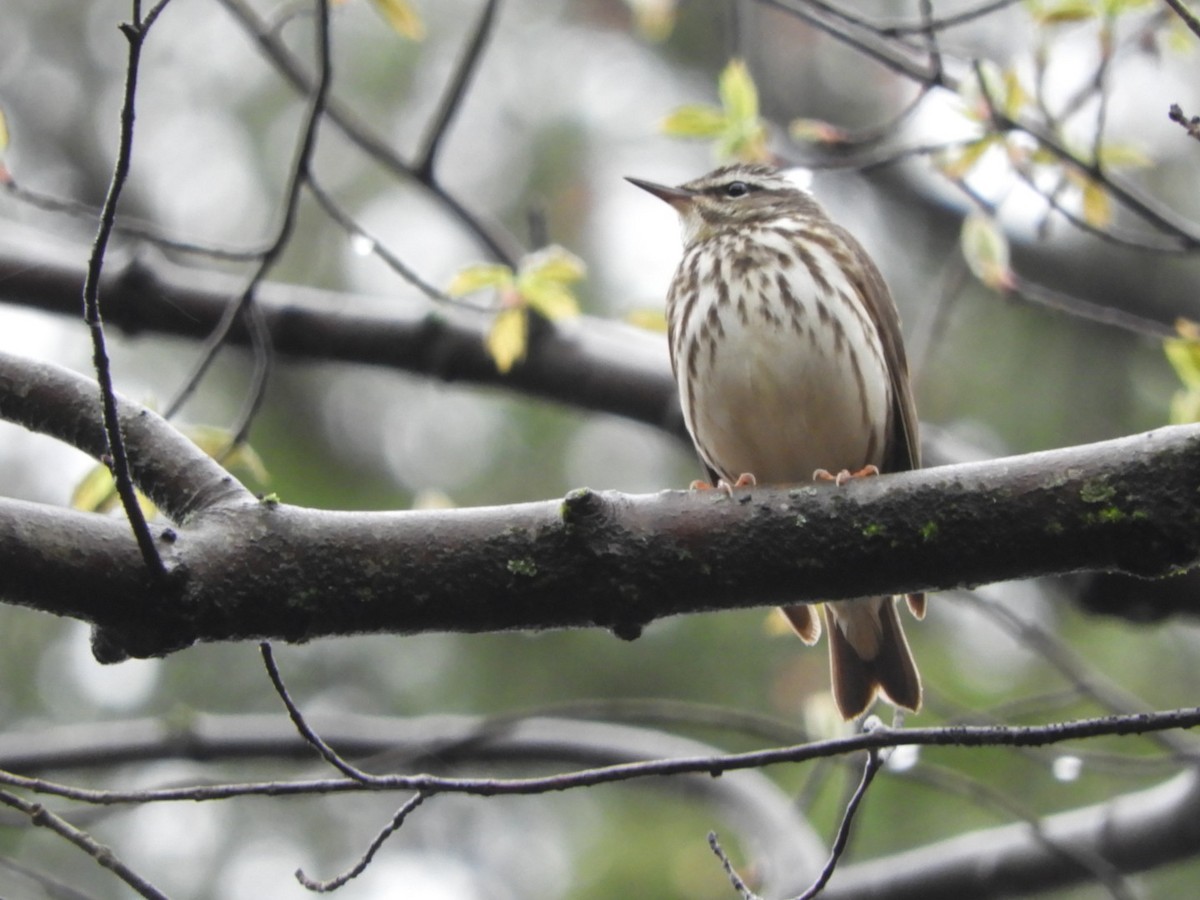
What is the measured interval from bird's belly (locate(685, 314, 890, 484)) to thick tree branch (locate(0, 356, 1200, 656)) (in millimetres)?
1311

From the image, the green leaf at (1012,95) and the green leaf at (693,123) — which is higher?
the green leaf at (693,123)

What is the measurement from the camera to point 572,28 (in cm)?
1065

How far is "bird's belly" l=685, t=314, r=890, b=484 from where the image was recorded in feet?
13.5

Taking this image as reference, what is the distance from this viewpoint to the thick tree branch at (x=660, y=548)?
2609 millimetres

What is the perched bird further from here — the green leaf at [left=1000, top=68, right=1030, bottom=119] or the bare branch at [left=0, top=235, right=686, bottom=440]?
the bare branch at [left=0, top=235, right=686, bottom=440]

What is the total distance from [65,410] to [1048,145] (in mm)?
2649

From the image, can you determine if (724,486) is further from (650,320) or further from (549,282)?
(650,320)

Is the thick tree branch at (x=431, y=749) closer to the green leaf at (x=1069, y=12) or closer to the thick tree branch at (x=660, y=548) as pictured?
the thick tree branch at (x=660, y=548)

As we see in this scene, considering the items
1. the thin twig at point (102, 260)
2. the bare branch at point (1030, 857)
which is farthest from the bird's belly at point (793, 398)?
the thin twig at point (102, 260)

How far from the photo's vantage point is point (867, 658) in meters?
4.41

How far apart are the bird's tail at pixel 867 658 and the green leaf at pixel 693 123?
1540 mm

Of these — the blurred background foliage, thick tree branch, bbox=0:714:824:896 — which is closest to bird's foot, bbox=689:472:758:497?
thick tree branch, bbox=0:714:824:896

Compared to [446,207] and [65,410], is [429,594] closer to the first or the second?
[65,410]

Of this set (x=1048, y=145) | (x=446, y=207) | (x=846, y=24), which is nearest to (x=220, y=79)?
(x=446, y=207)
